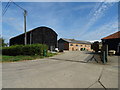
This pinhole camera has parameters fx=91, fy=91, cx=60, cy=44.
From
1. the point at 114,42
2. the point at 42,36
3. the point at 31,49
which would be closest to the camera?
the point at 31,49

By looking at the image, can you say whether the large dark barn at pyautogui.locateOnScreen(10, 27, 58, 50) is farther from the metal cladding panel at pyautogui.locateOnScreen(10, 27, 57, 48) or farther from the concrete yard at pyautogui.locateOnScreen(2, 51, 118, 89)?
the concrete yard at pyautogui.locateOnScreen(2, 51, 118, 89)

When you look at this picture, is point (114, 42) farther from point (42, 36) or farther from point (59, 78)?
point (59, 78)

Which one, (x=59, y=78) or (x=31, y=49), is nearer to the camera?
(x=59, y=78)

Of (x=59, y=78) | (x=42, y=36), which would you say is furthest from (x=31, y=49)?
(x=59, y=78)

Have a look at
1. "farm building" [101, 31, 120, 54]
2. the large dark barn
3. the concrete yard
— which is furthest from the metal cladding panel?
the concrete yard

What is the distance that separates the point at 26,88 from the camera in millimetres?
3719

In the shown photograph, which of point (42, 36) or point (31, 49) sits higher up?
point (42, 36)

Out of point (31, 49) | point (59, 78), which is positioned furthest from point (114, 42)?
point (59, 78)

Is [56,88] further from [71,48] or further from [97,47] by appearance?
[71,48]

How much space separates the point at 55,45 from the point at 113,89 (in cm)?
2621

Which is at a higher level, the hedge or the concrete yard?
the hedge

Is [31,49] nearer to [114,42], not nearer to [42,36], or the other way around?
[42,36]

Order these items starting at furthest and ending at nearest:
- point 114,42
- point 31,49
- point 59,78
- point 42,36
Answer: point 42,36
point 114,42
point 31,49
point 59,78

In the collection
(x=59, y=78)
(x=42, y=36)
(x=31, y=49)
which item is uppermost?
(x=42, y=36)
